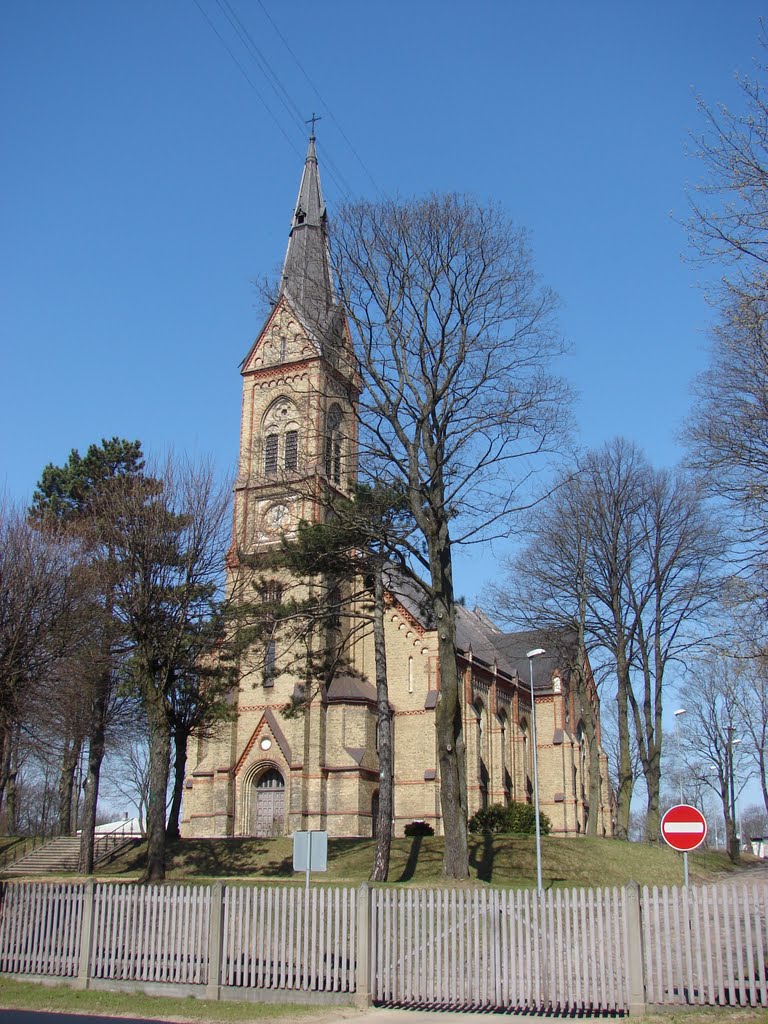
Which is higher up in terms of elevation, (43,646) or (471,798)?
(43,646)

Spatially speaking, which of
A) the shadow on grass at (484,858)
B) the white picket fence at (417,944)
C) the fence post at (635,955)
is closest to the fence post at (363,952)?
the white picket fence at (417,944)

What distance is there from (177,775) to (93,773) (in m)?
4.16

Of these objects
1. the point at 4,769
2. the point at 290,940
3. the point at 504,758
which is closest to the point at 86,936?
the point at 290,940

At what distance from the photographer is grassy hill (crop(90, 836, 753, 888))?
26875mm

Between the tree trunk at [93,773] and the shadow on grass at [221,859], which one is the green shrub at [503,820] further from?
the tree trunk at [93,773]

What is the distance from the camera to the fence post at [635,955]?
11.8 meters

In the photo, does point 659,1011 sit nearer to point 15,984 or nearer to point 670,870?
point 15,984

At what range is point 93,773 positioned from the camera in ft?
110

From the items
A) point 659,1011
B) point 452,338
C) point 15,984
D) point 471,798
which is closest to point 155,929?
point 15,984

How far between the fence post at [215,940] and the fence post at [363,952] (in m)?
2.18

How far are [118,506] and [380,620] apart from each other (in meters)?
8.40

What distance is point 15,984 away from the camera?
14.9 metres

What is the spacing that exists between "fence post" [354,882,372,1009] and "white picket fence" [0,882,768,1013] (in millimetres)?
20

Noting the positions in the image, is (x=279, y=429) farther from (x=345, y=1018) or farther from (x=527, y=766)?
(x=345, y=1018)
